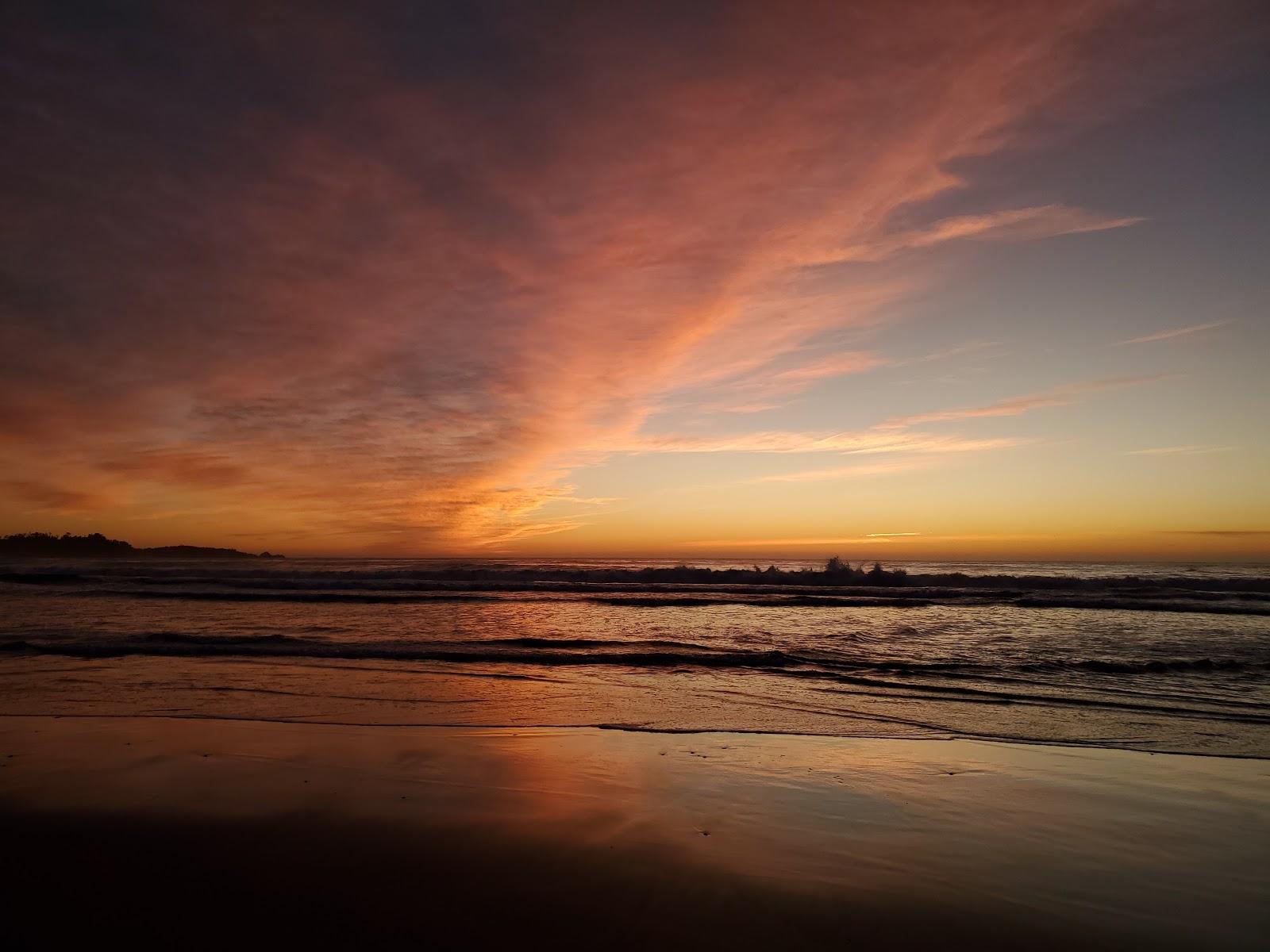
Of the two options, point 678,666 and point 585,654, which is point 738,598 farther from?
point 678,666

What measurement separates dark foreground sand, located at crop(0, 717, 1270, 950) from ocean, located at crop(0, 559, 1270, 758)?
1367 mm

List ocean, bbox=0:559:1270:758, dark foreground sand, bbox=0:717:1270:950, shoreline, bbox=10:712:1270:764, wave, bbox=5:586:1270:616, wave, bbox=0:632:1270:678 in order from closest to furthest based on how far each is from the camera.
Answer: dark foreground sand, bbox=0:717:1270:950
shoreline, bbox=10:712:1270:764
ocean, bbox=0:559:1270:758
wave, bbox=0:632:1270:678
wave, bbox=5:586:1270:616

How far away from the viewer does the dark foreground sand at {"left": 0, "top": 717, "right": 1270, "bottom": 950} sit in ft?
11.8

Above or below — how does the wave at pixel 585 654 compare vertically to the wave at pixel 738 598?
below

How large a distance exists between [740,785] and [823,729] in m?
2.54

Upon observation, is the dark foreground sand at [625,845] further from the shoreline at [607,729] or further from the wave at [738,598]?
the wave at [738,598]

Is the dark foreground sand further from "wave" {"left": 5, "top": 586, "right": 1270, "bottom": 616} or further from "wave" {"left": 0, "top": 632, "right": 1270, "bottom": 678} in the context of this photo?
"wave" {"left": 5, "top": 586, "right": 1270, "bottom": 616}

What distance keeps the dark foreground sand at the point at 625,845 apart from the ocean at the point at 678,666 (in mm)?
1367

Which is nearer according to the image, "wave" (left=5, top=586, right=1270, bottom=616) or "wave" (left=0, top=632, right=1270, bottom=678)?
"wave" (left=0, top=632, right=1270, bottom=678)

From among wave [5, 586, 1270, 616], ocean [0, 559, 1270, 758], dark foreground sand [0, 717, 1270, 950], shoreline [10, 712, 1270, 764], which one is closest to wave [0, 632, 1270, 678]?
ocean [0, 559, 1270, 758]

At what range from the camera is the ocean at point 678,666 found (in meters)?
8.43

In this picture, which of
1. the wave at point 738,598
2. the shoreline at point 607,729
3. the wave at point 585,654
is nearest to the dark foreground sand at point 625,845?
the shoreline at point 607,729

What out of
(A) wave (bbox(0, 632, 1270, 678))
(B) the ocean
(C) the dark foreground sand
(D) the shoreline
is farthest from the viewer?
(A) wave (bbox(0, 632, 1270, 678))

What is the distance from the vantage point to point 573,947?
336cm
